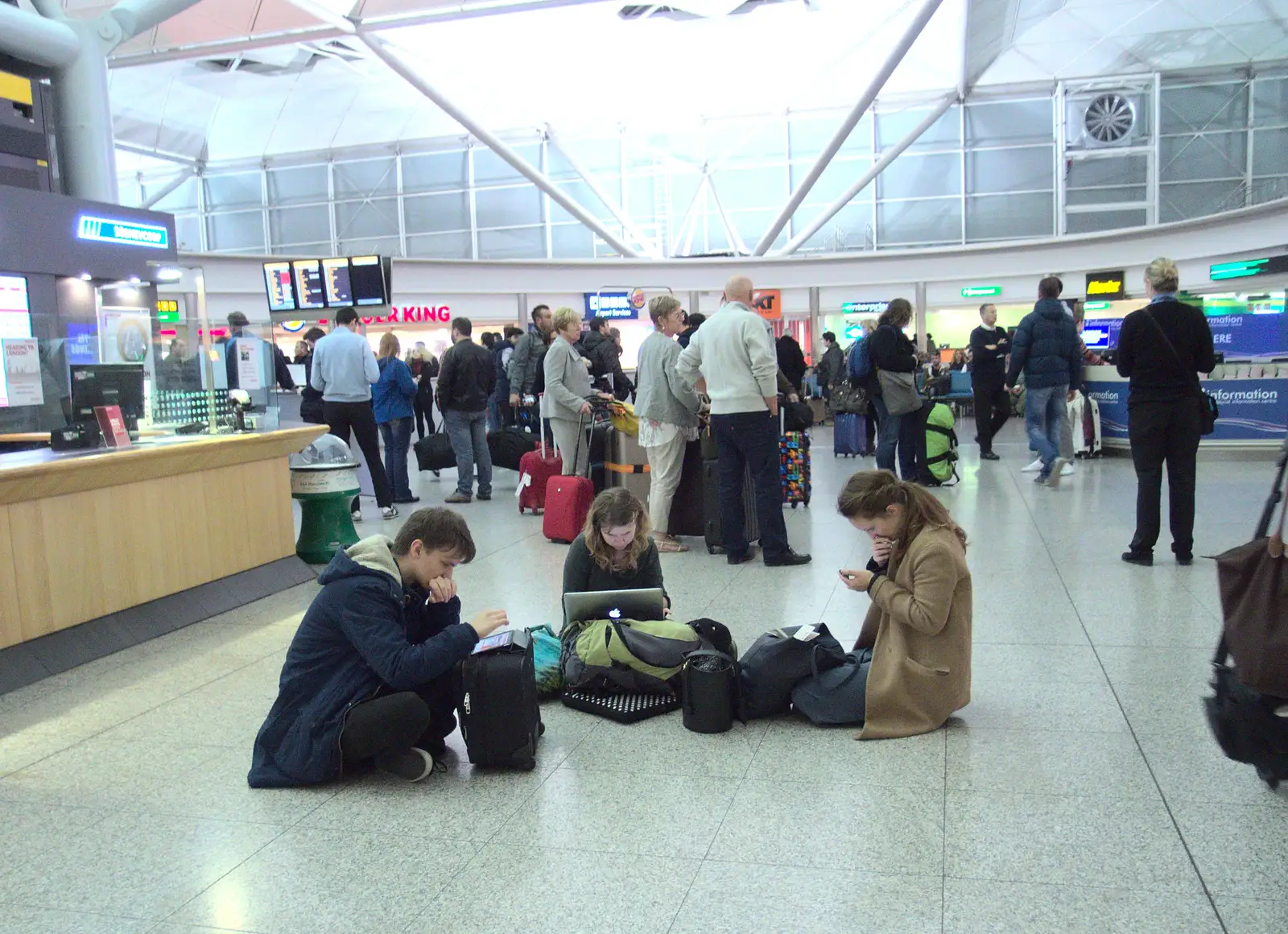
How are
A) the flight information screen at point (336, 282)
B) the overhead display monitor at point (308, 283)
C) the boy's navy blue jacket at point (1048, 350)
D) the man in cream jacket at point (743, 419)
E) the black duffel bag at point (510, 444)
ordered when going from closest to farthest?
1. the man in cream jacket at point (743, 419)
2. the boy's navy blue jacket at point (1048, 350)
3. the black duffel bag at point (510, 444)
4. the flight information screen at point (336, 282)
5. the overhead display monitor at point (308, 283)

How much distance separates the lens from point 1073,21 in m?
23.5

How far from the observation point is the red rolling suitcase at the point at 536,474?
10.2m

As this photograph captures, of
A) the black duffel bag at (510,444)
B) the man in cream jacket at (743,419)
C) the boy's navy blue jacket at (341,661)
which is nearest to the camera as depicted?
the boy's navy blue jacket at (341,661)

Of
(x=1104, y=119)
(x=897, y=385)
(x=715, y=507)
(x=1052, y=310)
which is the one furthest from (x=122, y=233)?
(x=1104, y=119)

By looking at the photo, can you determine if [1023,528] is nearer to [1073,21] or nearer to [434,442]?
[434,442]

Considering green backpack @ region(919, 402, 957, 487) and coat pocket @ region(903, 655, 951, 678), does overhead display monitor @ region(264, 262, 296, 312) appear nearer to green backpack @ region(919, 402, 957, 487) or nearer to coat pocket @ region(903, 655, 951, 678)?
green backpack @ region(919, 402, 957, 487)

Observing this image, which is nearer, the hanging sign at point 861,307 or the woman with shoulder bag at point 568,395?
the woman with shoulder bag at point 568,395

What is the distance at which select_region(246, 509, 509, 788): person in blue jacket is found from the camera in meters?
3.61

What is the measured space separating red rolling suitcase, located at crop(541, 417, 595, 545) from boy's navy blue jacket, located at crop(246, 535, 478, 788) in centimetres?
473

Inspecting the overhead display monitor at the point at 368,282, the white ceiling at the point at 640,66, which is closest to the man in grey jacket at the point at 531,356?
the overhead display monitor at the point at 368,282

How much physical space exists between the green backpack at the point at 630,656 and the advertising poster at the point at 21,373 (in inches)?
179

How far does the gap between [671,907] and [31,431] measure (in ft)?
20.5

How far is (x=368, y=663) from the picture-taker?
3664mm

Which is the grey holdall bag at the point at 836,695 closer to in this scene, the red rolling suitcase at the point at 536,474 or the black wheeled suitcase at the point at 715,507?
the black wheeled suitcase at the point at 715,507
